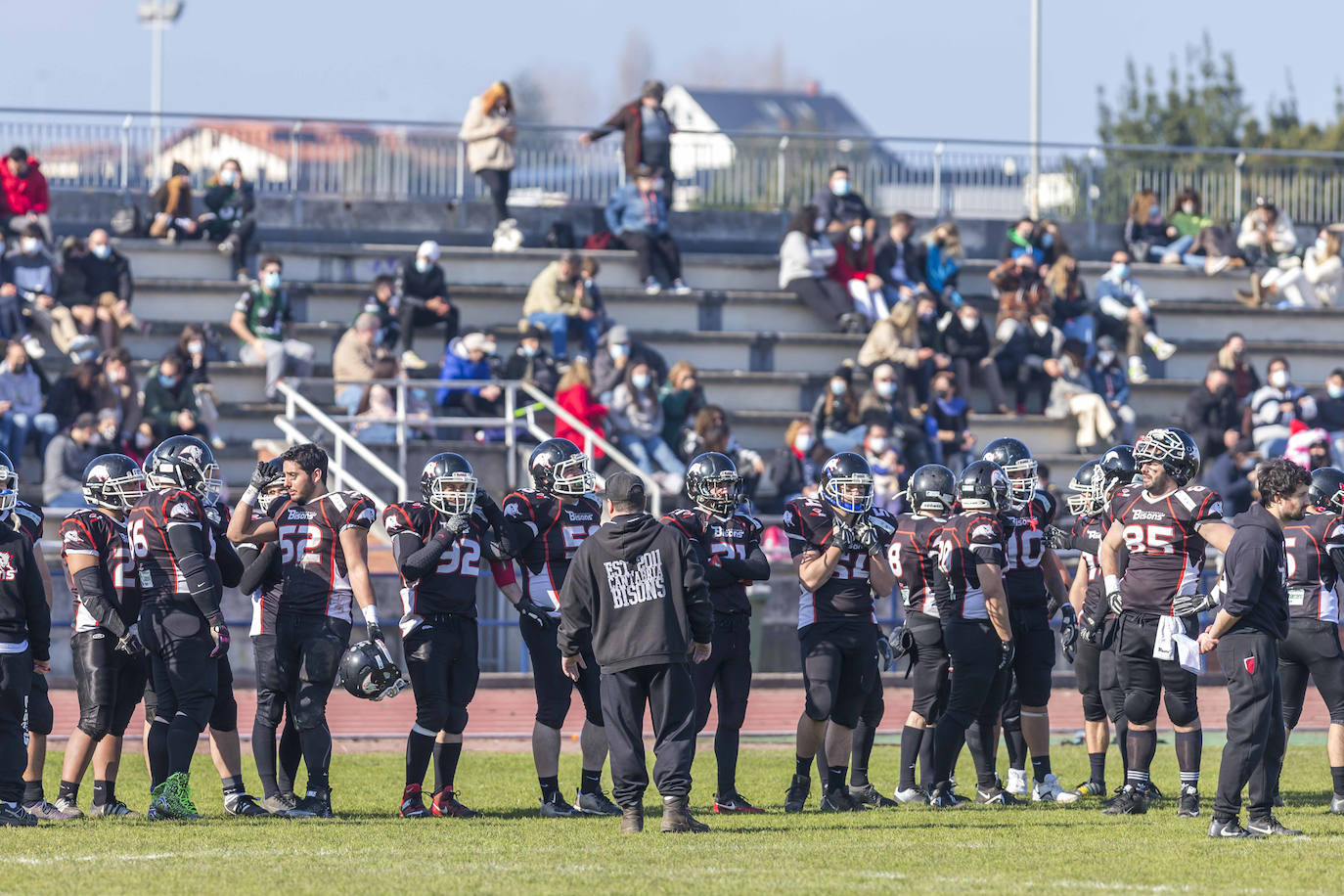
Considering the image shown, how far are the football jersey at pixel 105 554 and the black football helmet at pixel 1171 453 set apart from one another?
523 centimetres

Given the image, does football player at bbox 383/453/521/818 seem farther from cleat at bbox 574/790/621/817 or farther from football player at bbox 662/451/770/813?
football player at bbox 662/451/770/813

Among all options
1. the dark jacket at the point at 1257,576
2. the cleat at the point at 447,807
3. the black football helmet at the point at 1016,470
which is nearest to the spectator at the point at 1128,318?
the black football helmet at the point at 1016,470

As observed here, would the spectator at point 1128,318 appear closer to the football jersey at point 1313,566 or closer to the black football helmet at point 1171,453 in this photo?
the football jersey at point 1313,566

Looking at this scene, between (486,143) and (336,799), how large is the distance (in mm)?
13114

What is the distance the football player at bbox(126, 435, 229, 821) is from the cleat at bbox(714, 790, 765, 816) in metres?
2.70

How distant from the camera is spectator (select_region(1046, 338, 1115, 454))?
21.6 meters

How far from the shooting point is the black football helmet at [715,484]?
10.2 m

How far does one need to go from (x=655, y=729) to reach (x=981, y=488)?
2.45 m

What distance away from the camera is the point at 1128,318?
2330 centimetres

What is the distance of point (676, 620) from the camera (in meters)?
9.31

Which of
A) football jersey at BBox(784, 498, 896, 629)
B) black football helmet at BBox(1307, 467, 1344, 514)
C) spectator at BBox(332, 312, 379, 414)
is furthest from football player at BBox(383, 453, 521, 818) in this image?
spectator at BBox(332, 312, 379, 414)

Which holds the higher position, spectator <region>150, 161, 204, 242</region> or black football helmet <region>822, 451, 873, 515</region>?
spectator <region>150, 161, 204, 242</region>

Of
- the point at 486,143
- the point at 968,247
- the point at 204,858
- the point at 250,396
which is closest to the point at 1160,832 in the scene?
the point at 204,858

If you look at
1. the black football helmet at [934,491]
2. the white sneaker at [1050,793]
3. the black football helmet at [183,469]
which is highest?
the black football helmet at [183,469]
